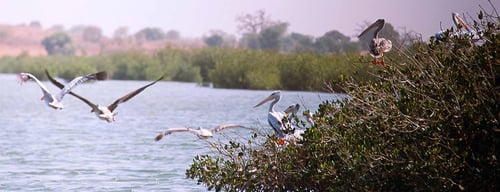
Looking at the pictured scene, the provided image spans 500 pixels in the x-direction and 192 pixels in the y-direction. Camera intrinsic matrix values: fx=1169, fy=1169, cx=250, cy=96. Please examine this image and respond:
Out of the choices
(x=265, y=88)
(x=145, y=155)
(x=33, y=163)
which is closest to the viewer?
(x=33, y=163)

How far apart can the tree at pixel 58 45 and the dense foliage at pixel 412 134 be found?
9306cm

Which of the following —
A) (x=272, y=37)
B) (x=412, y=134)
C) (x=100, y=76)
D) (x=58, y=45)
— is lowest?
(x=412, y=134)

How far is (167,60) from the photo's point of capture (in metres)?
58.3

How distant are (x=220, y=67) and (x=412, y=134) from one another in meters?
37.9

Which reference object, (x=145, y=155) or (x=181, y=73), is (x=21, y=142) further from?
(x=181, y=73)

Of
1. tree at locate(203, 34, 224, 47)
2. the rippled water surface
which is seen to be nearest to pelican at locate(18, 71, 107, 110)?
the rippled water surface

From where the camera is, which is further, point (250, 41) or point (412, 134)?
point (250, 41)

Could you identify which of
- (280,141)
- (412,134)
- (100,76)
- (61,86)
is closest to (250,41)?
(61,86)

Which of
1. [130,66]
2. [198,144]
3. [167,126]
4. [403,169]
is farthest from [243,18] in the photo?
[403,169]

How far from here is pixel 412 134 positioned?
29.0ft

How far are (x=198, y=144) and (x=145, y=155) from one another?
1.82 metres

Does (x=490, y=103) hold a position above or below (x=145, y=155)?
above

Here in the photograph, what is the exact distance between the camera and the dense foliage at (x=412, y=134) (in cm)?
852

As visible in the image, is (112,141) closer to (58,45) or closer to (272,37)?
(272,37)
